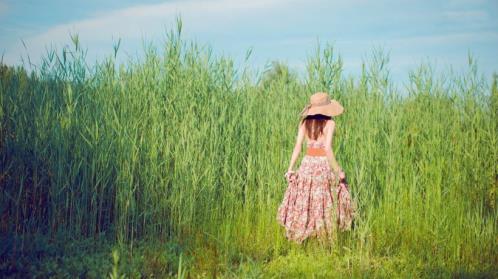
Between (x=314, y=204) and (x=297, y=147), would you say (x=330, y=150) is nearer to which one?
(x=297, y=147)

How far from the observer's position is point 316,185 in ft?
16.7

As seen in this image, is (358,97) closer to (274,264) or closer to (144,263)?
(274,264)

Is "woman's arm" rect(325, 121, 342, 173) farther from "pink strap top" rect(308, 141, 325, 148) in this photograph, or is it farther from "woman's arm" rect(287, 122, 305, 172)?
"woman's arm" rect(287, 122, 305, 172)

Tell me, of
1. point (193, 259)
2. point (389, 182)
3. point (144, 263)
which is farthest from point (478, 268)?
point (144, 263)

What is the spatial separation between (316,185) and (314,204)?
20cm

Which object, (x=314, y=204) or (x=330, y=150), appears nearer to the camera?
(x=330, y=150)

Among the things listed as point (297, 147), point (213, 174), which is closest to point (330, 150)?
point (297, 147)

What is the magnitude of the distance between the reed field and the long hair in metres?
0.60

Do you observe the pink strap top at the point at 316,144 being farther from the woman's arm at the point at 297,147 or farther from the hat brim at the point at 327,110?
the hat brim at the point at 327,110

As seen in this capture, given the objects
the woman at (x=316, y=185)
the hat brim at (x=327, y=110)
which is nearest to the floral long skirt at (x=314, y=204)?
the woman at (x=316, y=185)

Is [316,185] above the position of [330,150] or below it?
below

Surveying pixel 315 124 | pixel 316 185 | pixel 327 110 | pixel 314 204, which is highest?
pixel 327 110

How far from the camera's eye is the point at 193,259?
4.42 meters

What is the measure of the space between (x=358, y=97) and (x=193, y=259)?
339cm
